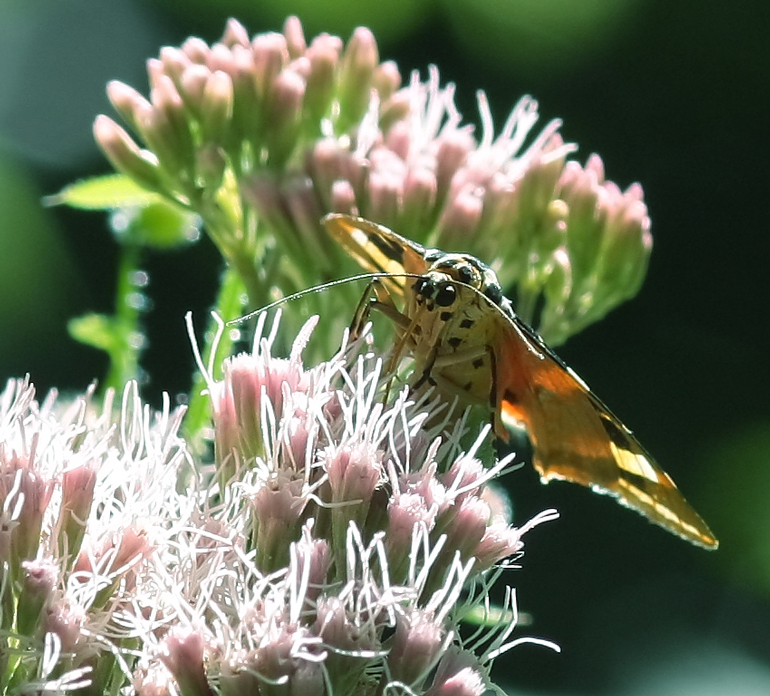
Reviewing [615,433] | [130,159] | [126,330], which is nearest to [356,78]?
[130,159]

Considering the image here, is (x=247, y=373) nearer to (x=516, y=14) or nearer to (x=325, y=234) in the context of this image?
(x=325, y=234)

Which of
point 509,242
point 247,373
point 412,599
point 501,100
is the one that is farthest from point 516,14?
point 412,599

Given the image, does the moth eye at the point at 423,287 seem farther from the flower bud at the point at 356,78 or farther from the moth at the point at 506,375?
the flower bud at the point at 356,78

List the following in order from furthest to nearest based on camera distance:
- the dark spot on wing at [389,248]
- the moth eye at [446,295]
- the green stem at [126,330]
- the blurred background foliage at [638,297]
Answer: the blurred background foliage at [638,297], the green stem at [126,330], the dark spot on wing at [389,248], the moth eye at [446,295]

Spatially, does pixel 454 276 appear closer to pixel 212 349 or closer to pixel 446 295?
pixel 446 295

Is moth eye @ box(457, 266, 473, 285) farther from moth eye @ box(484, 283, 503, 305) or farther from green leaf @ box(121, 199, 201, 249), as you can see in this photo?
green leaf @ box(121, 199, 201, 249)

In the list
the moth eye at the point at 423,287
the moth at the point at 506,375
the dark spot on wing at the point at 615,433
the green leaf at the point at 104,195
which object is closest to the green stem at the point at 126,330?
the green leaf at the point at 104,195
